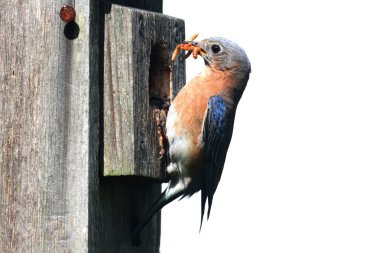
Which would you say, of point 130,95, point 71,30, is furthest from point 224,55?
point 71,30

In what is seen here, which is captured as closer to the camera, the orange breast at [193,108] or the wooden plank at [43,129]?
the wooden plank at [43,129]

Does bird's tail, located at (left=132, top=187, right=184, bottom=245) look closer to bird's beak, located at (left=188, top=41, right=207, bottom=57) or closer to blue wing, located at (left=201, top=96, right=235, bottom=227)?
blue wing, located at (left=201, top=96, right=235, bottom=227)

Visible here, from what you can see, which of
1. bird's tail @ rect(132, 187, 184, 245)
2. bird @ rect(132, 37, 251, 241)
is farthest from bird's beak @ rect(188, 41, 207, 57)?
A: bird's tail @ rect(132, 187, 184, 245)

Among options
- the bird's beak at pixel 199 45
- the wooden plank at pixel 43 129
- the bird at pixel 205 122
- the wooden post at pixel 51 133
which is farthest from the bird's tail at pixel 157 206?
the bird's beak at pixel 199 45

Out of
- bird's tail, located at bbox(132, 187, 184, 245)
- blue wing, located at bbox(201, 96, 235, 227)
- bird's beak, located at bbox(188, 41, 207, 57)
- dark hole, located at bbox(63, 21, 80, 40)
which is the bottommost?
bird's tail, located at bbox(132, 187, 184, 245)

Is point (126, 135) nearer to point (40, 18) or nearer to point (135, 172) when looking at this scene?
point (135, 172)

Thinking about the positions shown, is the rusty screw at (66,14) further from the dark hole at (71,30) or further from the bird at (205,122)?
the bird at (205,122)

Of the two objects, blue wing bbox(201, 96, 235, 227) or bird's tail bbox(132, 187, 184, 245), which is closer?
bird's tail bbox(132, 187, 184, 245)

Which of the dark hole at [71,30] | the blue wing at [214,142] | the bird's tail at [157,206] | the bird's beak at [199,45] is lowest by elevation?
the bird's tail at [157,206]

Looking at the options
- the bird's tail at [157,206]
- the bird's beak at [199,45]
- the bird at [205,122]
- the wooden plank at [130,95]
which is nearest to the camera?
the wooden plank at [130,95]
